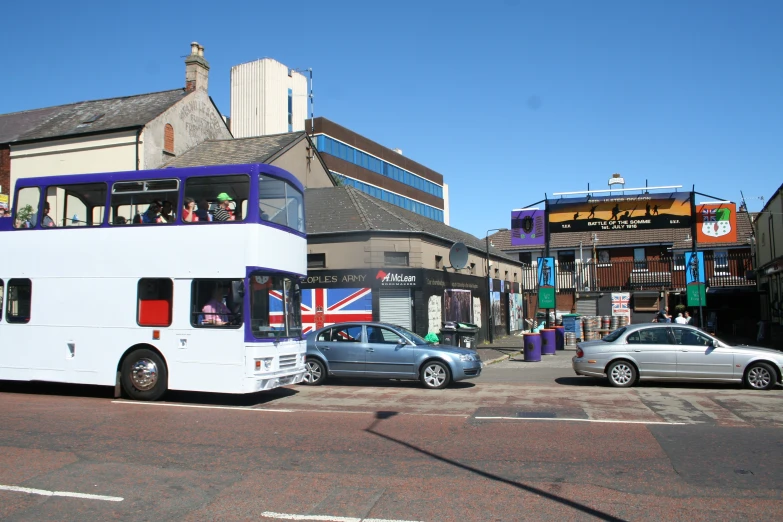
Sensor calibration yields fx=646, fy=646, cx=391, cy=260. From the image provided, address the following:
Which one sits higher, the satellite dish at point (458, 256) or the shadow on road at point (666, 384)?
the satellite dish at point (458, 256)

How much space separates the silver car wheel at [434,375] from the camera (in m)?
14.2

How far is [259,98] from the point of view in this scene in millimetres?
44125

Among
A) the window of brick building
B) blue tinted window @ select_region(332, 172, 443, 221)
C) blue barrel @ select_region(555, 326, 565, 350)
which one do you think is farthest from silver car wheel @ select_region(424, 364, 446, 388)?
blue tinted window @ select_region(332, 172, 443, 221)

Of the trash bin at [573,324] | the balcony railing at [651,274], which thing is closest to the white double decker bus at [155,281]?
the trash bin at [573,324]

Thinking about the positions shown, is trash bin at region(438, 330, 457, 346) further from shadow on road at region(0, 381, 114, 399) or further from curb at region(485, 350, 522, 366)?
shadow on road at region(0, 381, 114, 399)

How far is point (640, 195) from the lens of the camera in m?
26.1

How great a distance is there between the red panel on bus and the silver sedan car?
355 inches

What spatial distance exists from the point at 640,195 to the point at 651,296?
1195cm

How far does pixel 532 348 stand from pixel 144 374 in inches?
540

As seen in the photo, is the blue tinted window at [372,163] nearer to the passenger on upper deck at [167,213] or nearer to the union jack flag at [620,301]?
the union jack flag at [620,301]

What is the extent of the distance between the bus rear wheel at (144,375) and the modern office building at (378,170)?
35.7 metres

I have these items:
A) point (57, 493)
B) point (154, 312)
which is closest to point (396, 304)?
point (154, 312)

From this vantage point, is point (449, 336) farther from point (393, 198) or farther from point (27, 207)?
point (393, 198)

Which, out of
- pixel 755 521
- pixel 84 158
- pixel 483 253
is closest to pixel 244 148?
pixel 84 158
